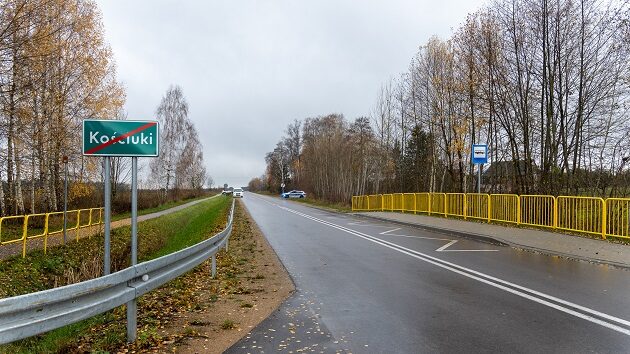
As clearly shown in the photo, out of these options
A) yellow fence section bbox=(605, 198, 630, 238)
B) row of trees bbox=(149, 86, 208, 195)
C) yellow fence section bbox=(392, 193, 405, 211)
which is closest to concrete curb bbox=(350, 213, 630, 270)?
yellow fence section bbox=(605, 198, 630, 238)

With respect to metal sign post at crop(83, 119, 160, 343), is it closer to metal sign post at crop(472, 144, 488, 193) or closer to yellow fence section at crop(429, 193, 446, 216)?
metal sign post at crop(472, 144, 488, 193)

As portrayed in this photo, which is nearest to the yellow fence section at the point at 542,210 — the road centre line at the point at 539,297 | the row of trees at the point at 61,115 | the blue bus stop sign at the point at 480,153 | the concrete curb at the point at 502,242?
the blue bus stop sign at the point at 480,153

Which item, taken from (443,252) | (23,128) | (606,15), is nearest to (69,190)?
(23,128)

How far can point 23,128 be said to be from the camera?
18109 mm

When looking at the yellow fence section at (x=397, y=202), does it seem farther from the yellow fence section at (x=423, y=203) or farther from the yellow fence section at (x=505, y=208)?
the yellow fence section at (x=505, y=208)

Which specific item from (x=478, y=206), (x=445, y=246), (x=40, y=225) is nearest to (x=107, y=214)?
(x=445, y=246)

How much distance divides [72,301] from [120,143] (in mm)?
2142

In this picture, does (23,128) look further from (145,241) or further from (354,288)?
(354,288)

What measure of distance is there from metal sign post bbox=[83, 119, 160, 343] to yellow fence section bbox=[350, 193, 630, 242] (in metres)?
12.8

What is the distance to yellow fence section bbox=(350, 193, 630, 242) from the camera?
12797 millimetres

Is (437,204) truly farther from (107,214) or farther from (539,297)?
(107,214)

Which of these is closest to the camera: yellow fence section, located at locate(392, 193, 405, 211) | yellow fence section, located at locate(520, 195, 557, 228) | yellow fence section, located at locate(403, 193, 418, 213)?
yellow fence section, located at locate(520, 195, 557, 228)

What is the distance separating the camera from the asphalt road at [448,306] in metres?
4.74

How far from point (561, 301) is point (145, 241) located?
16.7 metres
